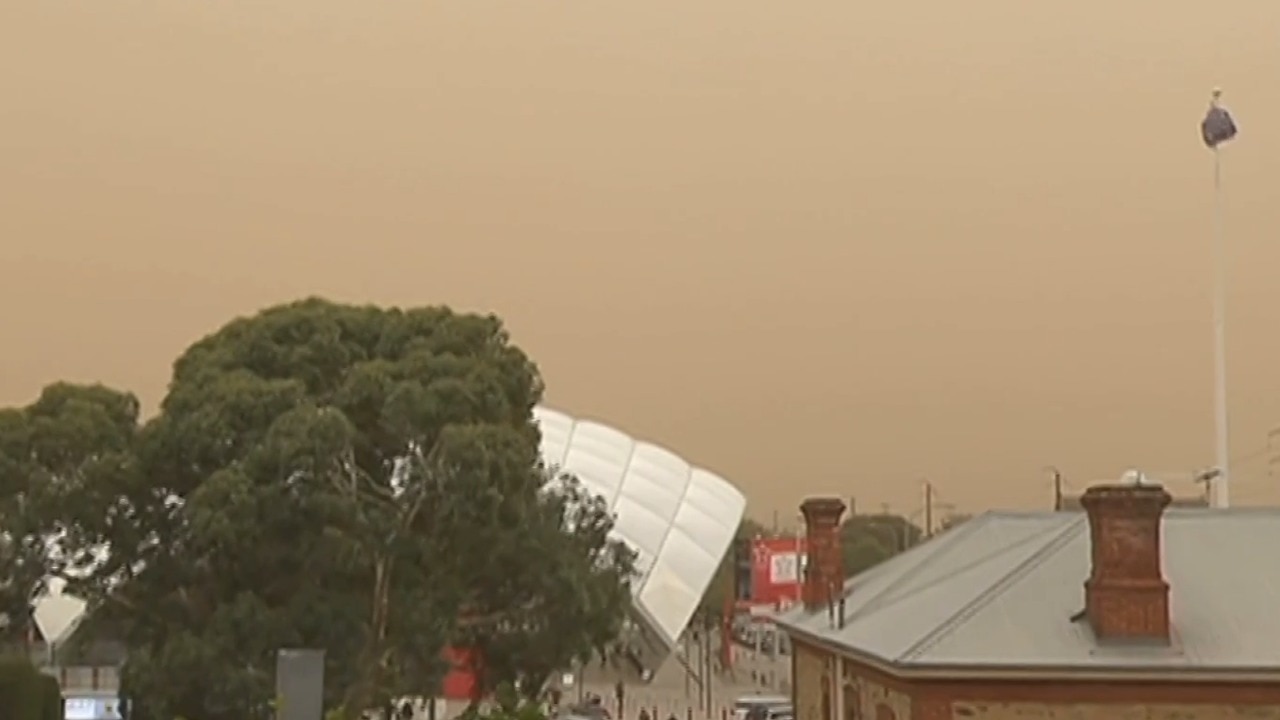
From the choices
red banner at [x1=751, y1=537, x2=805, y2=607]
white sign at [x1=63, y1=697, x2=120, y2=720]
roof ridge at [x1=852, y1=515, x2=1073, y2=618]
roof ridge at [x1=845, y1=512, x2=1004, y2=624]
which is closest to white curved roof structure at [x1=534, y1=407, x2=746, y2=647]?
red banner at [x1=751, y1=537, x2=805, y2=607]

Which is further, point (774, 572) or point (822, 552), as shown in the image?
point (774, 572)

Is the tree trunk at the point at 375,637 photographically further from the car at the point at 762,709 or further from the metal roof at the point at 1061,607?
the car at the point at 762,709

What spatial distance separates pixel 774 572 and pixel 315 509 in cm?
4158

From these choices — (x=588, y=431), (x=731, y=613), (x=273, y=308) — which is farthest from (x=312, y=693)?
(x=731, y=613)

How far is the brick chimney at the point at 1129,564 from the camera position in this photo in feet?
54.7

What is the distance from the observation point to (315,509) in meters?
27.3

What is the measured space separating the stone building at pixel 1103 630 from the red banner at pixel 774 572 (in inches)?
1739

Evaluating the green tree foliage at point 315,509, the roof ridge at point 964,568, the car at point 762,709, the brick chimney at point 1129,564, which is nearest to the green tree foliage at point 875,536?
the car at point 762,709

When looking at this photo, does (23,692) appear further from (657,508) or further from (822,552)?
(657,508)

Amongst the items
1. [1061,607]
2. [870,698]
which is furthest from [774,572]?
[1061,607]

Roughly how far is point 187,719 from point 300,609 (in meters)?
2.51

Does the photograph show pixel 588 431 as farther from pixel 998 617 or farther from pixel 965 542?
pixel 998 617

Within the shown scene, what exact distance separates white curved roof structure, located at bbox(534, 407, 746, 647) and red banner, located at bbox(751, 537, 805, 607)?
1.78m

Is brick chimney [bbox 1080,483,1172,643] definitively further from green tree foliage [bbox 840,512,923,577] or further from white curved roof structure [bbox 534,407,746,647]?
green tree foliage [bbox 840,512,923,577]
